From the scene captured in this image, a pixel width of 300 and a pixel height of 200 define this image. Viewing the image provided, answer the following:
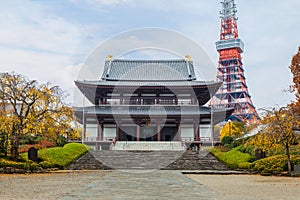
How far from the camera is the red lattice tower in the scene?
85.8 metres

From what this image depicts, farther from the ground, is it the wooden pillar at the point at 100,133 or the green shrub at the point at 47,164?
the wooden pillar at the point at 100,133

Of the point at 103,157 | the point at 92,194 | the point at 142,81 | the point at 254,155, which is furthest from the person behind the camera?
the point at 142,81

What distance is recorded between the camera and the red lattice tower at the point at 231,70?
8584cm

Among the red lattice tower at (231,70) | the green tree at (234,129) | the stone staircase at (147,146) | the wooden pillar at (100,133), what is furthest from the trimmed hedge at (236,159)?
the red lattice tower at (231,70)

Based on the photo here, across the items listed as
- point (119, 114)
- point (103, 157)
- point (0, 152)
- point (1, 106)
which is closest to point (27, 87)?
point (1, 106)

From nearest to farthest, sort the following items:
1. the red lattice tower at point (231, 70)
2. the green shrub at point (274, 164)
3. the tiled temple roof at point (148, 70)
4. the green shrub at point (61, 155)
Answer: the green shrub at point (274, 164), the green shrub at point (61, 155), the tiled temple roof at point (148, 70), the red lattice tower at point (231, 70)

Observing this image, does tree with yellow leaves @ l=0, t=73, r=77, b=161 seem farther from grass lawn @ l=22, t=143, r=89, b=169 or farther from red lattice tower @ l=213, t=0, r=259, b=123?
red lattice tower @ l=213, t=0, r=259, b=123

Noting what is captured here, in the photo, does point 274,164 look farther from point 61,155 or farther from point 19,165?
point 61,155

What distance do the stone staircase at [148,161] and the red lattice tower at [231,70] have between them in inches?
2340

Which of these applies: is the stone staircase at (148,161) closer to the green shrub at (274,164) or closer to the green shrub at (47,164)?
the green shrub at (47,164)

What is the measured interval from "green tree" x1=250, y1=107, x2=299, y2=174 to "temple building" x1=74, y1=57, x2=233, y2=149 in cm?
1744

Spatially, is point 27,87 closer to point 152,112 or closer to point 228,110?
point 152,112

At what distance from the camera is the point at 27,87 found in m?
17.9

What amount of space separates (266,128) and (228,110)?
731 inches
